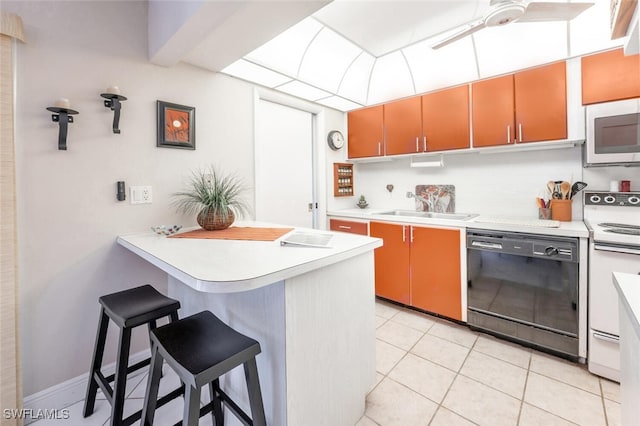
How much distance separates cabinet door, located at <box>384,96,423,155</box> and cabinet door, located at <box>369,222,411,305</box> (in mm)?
895

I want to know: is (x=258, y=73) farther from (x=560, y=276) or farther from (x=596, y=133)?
(x=560, y=276)

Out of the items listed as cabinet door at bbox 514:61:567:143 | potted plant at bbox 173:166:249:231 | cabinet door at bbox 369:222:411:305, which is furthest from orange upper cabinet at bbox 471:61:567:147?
potted plant at bbox 173:166:249:231

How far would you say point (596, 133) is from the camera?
189cm

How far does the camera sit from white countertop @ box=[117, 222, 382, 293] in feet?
2.93

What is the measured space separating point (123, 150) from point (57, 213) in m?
0.52

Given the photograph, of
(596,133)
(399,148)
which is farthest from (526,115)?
(399,148)

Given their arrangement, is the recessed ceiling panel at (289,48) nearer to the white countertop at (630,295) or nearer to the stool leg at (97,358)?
the stool leg at (97,358)

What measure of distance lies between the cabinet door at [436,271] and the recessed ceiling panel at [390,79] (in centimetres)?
165

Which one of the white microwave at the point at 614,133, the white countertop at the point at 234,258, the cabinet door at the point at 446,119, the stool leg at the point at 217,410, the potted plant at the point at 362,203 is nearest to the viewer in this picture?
the white countertop at the point at 234,258

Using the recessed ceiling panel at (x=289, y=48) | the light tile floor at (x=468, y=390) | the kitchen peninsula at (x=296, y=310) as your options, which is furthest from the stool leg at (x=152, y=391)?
the recessed ceiling panel at (x=289, y=48)

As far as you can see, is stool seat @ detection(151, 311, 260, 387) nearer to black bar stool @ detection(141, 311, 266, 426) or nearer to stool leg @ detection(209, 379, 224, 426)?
black bar stool @ detection(141, 311, 266, 426)

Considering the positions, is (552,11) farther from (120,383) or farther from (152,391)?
(120,383)

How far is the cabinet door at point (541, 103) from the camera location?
6.84ft

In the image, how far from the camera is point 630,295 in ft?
2.68
